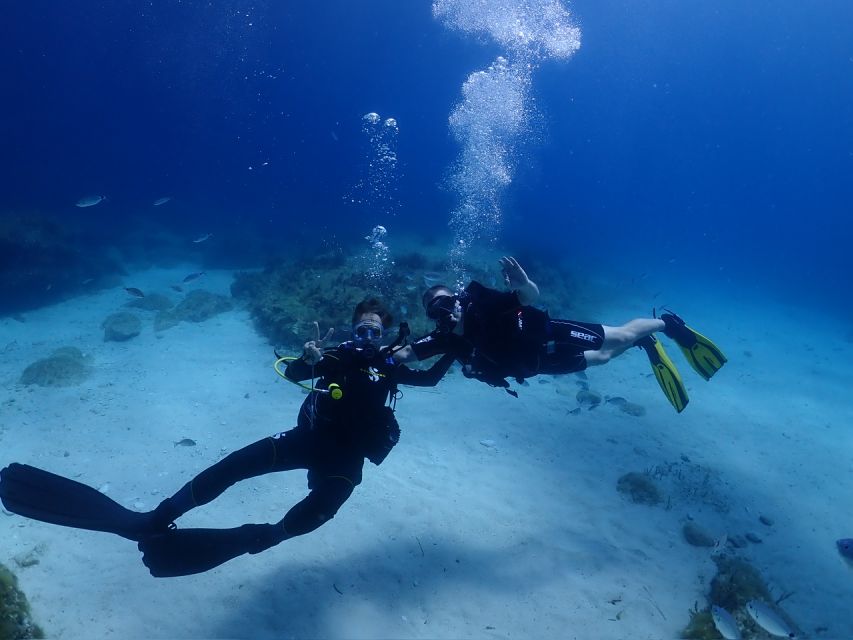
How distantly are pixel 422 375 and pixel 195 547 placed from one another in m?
2.67

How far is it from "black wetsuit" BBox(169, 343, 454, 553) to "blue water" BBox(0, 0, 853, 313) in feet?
82.9

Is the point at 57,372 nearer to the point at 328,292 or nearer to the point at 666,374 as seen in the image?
the point at 328,292

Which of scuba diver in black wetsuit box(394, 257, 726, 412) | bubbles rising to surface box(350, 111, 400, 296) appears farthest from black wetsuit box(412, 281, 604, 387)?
bubbles rising to surface box(350, 111, 400, 296)

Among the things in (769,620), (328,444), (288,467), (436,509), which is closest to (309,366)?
(328,444)

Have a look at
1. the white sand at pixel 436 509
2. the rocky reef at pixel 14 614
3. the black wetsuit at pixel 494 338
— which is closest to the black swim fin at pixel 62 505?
the rocky reef at pixel 14 614

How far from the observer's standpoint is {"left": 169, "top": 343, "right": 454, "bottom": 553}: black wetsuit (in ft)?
13.0

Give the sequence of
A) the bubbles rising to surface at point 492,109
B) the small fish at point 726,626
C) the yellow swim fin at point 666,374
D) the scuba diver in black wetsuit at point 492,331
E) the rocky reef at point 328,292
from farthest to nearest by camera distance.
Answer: the bubbles rising to surface at point 492,109
the rocky reef at point 328,292
the yellow swim fin at point 666,374
the scuba diver in black wetsuit at point 492,331
the small fish at point 726,626

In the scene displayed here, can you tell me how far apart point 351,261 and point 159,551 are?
44.0 feet

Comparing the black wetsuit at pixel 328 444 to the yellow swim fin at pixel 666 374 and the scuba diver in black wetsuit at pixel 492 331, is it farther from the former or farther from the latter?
the yellow swim fin at pixel 666 374

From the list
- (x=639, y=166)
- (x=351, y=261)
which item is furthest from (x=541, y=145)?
(x=351, y=261)

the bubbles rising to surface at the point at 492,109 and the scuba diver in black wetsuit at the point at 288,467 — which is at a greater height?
the bubbles rising to surface at the point at 492,109

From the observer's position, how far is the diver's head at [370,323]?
4.38 metres

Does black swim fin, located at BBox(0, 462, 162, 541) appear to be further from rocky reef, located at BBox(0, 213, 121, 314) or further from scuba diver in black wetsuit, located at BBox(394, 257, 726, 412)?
rocky reef, located at BBox(0, 213, 121, 314)

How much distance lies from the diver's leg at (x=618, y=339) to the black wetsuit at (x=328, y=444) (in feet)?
12.7
